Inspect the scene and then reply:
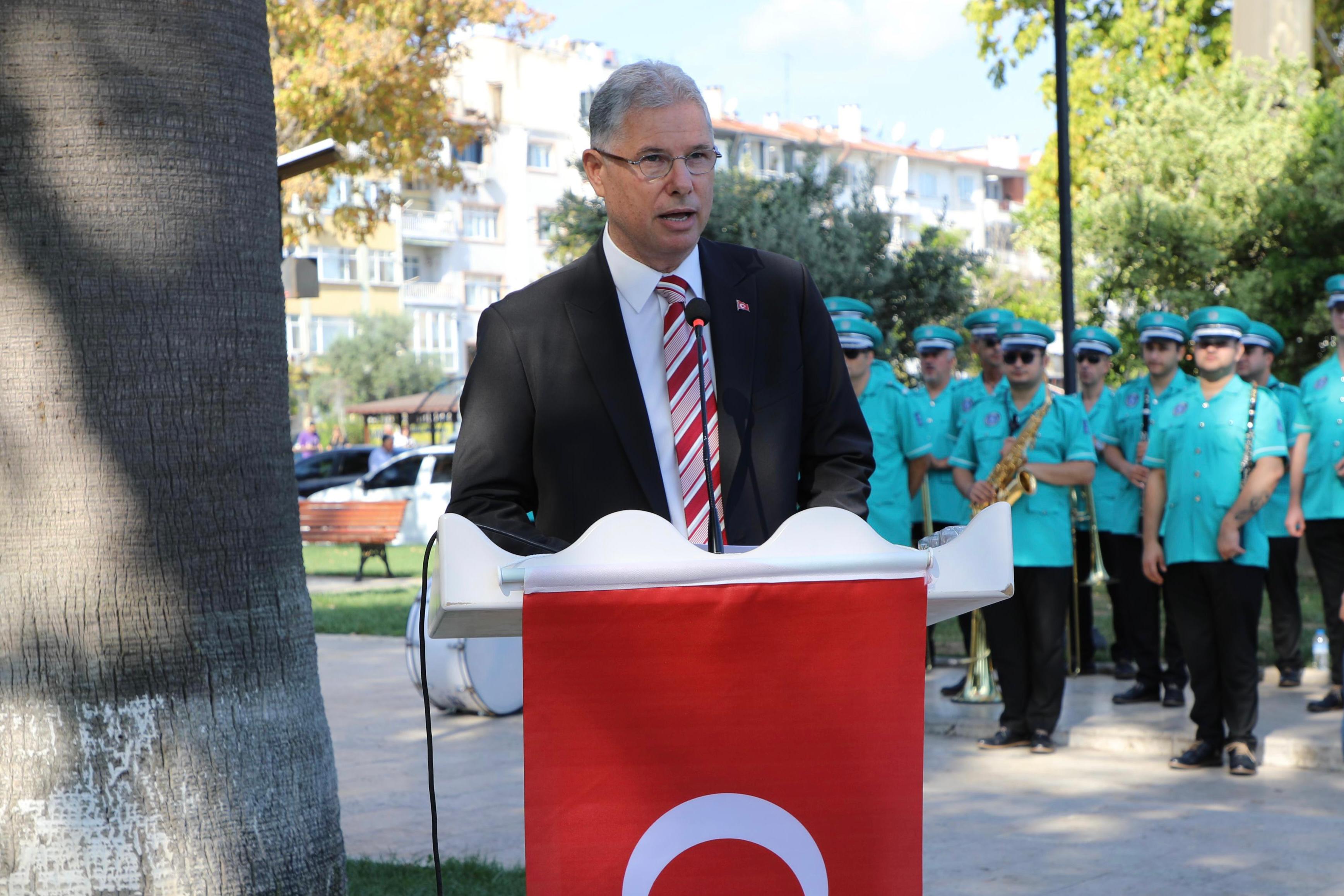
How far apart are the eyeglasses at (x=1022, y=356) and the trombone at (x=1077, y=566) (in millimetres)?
2323

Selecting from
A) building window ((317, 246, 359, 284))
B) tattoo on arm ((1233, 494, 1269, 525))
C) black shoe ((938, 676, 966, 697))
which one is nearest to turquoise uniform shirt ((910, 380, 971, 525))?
black shoe ((938, 676, 966, 697))

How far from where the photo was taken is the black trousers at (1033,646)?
27.6 ft

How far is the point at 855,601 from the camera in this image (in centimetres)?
237

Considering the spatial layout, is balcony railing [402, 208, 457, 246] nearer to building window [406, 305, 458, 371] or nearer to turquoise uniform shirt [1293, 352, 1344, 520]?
building window [406, 305, 458, 371]

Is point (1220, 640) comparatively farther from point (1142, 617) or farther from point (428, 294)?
point (428, 294)

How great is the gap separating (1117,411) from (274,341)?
8.28 metres

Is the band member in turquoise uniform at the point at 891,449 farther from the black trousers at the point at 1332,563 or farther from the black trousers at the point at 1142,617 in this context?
the black trousers at the point at 1332,563

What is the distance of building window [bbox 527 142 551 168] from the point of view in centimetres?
7325

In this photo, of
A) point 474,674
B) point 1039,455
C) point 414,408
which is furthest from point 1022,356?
point 414,408

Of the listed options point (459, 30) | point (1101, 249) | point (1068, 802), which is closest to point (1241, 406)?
point (1068, 802)

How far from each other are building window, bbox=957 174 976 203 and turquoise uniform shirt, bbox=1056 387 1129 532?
318 feet

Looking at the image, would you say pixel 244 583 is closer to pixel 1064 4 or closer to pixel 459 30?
pixel 1064 4

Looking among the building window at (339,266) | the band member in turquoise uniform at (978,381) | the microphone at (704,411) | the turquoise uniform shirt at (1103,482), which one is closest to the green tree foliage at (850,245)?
the turquoise uniform shirt at (1103,482)

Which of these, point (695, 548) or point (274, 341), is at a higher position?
point (274, 341)
